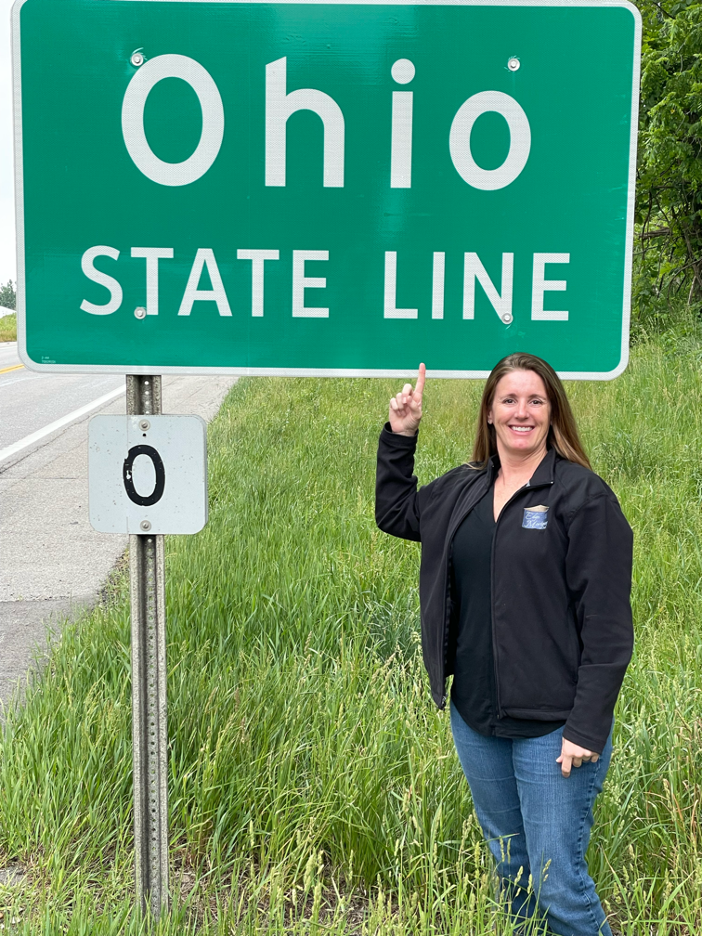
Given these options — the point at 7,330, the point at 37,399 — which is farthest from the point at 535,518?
the point at 7,330

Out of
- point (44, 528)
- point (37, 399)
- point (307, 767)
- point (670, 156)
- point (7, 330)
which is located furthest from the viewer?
point (7, 330)

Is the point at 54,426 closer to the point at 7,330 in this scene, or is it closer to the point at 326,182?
the point at 326,182

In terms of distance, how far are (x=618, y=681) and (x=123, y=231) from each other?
1463 mm

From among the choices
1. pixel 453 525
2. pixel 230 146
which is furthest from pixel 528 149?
pixel 453 525

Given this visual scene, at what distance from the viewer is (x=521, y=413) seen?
7.00 feet

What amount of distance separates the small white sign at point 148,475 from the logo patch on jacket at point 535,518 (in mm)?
729

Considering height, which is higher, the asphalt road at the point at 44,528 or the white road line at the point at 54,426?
the white road line at the point at 54,426

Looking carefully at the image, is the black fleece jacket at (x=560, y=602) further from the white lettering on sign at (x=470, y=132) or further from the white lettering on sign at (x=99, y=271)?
the white lettering on sign at (x=99, y=271)

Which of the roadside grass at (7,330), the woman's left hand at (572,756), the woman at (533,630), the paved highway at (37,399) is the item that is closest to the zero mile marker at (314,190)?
the woman at (533,630)

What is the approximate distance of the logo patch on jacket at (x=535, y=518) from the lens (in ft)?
6.75

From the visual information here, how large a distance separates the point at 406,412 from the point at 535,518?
444 millimetres

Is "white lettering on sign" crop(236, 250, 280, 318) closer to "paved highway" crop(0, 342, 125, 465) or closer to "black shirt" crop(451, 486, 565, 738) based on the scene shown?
"black shirt" crop(451, 486, 565, 738)

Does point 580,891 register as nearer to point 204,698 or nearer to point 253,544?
point 204,698

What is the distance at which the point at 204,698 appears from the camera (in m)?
3.17
